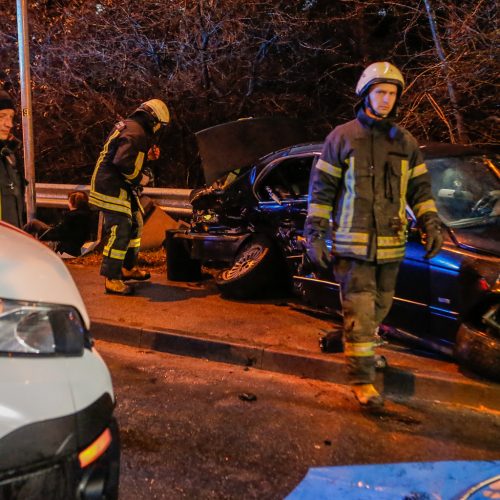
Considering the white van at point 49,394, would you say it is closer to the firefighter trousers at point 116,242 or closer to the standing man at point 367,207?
the standing man at point 367,207

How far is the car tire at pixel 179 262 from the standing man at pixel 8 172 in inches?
104

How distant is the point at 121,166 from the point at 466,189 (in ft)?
10.6

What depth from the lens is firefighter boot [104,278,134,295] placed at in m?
6.61

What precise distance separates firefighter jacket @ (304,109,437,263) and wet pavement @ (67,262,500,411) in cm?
99

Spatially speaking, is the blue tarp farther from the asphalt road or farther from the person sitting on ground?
the person sitting on ground

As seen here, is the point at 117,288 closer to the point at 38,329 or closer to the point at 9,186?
the point at 9,186

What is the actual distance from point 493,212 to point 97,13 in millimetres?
8197

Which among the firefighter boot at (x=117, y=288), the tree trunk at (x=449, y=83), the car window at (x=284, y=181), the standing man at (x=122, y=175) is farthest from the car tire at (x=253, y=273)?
the tree trunk at (x=449, y=83)

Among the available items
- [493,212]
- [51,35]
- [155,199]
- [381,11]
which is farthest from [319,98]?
[493,212]

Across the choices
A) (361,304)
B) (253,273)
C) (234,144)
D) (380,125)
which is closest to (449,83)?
(234,144)

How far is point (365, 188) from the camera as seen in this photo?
151 inches

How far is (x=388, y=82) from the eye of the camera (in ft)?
12.4

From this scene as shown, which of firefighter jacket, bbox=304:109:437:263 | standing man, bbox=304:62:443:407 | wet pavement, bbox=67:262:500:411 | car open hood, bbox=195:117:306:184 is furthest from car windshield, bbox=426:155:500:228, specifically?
car open hood, bbox=195:117:306:184

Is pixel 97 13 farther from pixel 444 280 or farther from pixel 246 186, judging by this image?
pixel 444 280
